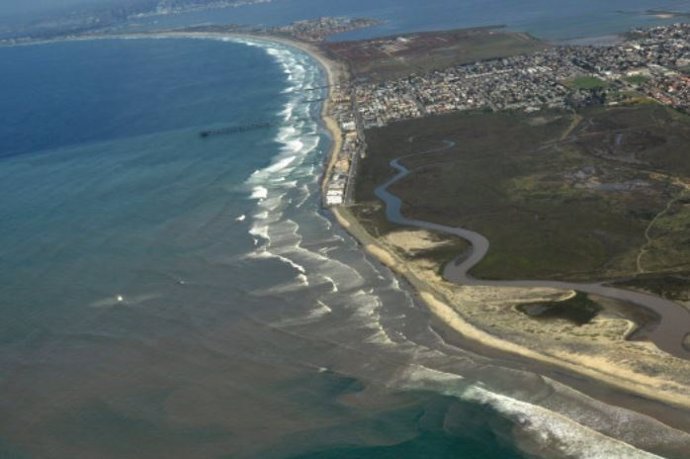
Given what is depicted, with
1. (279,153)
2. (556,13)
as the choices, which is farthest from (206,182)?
(556,13)

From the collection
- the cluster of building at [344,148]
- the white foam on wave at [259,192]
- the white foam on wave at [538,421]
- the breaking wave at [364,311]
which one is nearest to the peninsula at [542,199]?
the cluster of building at [344,148]

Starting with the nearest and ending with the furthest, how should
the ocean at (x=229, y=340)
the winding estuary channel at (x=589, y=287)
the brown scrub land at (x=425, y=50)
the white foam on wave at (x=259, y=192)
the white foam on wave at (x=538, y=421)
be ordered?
the white foam on wave at (x=538, y=421), the ocean at (x=229, y=340), the winding estuary channel at (x=589, y=287), the white foam on wave at (x=259, y=192), the brown scrub land at (x=425, y=50)

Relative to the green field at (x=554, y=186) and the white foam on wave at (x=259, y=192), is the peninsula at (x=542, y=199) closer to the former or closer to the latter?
the green field at (x=554, y=186)

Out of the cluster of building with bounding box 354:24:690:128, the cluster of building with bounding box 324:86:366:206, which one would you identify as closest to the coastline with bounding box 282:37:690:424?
the cluster of building with bounding box 324:86:366:206

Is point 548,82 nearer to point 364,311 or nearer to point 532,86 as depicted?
point 532,86

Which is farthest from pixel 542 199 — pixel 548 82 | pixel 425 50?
pixel 425 50

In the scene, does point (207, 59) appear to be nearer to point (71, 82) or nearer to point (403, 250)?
point (71, 82)
